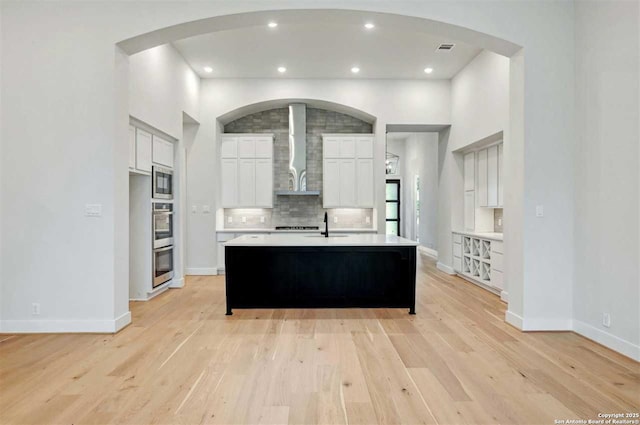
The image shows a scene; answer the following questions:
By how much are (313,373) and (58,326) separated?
2.67 metres

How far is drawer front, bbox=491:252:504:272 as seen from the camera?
17.1 ft

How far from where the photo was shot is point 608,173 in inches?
130

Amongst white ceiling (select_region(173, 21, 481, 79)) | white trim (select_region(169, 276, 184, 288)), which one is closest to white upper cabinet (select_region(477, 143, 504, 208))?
white ceiling (select_region(173, 21, 481, 79))

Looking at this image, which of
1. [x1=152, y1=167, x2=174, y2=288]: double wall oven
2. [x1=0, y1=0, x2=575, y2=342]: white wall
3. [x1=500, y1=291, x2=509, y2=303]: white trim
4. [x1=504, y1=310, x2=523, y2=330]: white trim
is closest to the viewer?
[x1=0, y1=0, x2=575, y2=342]: white wall

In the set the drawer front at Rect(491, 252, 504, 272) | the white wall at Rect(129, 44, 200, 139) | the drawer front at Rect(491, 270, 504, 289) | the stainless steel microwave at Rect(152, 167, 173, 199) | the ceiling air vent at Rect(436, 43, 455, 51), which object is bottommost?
the drawer front at Rect(491, 270, 504, 289)

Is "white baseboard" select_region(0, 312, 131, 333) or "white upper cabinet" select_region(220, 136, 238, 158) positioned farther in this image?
"white upper cabinet" select_region(220, 136, 238, 158)

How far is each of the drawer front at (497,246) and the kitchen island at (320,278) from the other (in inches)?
64.3

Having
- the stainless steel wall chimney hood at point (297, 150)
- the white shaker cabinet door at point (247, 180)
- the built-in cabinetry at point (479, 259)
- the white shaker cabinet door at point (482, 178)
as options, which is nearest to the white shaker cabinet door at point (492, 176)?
the white shaker cabinet door at point (482, 178)

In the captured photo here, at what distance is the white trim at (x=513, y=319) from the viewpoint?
380 cm

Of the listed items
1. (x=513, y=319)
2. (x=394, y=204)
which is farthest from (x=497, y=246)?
(x=394, y=204)

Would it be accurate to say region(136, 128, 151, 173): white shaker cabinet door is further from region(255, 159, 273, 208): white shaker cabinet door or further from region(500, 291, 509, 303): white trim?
region(500, 291, 509, 303): white trim

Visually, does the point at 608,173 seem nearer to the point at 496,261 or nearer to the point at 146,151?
the point at 496,261

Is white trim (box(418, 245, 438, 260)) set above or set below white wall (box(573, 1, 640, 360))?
below

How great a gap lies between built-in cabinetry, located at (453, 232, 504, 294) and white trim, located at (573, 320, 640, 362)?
1.53 m
